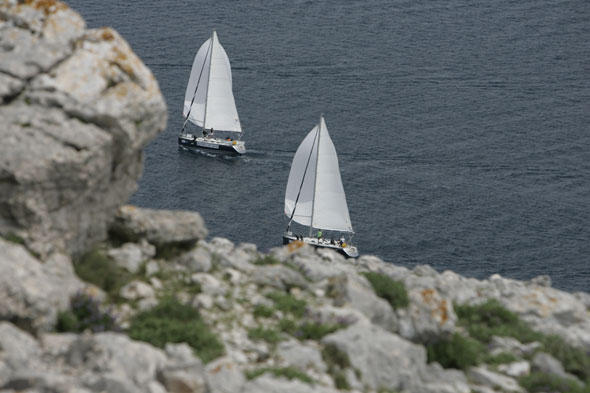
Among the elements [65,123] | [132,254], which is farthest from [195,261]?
[65,123]

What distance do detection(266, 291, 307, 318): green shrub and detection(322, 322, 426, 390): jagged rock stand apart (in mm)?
1840

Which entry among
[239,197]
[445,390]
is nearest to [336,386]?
[445,390]

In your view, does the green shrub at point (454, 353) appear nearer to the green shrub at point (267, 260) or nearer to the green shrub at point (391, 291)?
the green shrub at point (391, 291)

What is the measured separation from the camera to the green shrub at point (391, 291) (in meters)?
23.6

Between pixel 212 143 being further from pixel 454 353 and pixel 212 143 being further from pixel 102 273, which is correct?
pixel 454 353

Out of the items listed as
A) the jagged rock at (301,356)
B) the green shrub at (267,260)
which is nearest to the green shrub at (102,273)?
the jagged rock at (301,356)

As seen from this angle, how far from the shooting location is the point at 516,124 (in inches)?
4427

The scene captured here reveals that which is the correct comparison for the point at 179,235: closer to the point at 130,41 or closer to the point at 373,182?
the point at 373,182

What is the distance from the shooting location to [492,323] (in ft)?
83.2

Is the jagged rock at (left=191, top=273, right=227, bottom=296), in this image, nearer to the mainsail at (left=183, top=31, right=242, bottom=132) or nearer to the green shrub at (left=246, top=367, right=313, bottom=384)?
the green shrub at (left=246, top=367, right=313, bottom=384)

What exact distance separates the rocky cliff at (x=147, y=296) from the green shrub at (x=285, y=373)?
0.14ft

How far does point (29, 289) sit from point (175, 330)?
3.32 m

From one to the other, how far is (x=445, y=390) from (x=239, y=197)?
242 ft

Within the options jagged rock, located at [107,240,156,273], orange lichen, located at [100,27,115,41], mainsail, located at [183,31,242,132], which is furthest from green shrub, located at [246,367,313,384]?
mainsail, located at [183,31,242,132]
